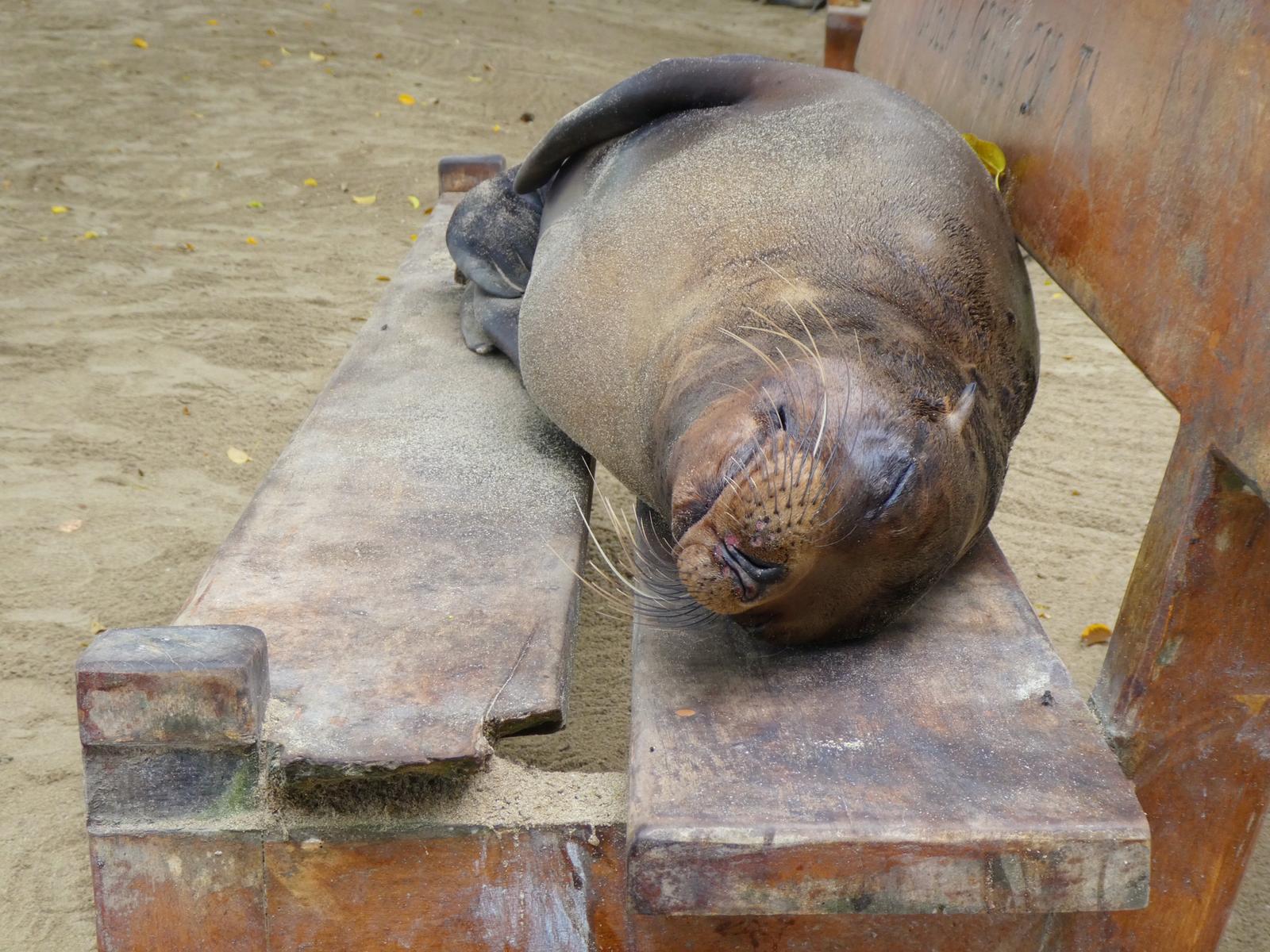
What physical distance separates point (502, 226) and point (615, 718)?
4.30 ft

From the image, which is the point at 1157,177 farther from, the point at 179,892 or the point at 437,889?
the point at 179,892

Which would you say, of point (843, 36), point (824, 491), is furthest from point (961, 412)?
point (843, 36)

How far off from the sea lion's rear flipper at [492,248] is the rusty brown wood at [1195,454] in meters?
1.52

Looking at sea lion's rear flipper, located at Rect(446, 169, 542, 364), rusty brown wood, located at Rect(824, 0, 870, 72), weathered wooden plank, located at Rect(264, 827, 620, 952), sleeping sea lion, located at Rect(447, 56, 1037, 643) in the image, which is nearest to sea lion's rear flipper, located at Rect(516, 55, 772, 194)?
sleeping sea lion, located at Rect(447, 56, 1037, 643)

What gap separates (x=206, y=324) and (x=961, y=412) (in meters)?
3.36

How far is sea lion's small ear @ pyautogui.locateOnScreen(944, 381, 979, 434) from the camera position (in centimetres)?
178

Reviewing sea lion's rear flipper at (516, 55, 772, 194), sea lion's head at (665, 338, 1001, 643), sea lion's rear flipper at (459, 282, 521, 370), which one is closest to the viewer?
sea lion's head at (665, 338, 1001, 643)

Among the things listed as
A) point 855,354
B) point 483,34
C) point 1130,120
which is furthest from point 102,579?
point 483,34

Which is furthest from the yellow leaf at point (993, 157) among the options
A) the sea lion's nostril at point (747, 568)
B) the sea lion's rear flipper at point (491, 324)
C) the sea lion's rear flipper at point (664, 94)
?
the sea lion's nostril at point (747, 568)

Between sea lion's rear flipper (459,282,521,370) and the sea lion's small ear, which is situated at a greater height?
the sea lion's small ear

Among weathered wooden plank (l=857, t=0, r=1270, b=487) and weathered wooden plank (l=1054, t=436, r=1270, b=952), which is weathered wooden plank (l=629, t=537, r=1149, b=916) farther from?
weathered wooden plank (l=857, t=0, r=1270, b=487)

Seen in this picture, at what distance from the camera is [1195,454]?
179 cm

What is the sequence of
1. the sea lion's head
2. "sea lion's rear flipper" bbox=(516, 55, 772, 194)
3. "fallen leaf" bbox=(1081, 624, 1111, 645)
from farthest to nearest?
"fallen leaf" bbox=(1081, 624, 1111, 645), "sea lion's rear flipper" bbox=(516, 55, 772, 194), the sea lion's head

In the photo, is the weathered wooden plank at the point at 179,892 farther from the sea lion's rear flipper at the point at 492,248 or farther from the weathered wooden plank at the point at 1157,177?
the sea lion's rear flipper at the point at 492,248
